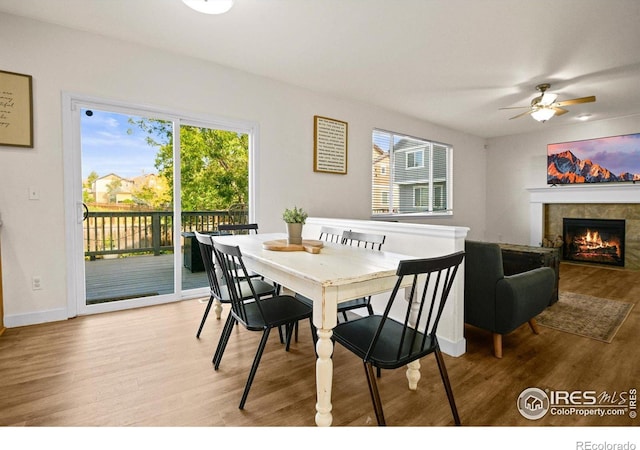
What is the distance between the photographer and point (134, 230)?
130 inches

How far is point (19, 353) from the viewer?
2197 millimetres

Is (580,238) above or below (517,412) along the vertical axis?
above

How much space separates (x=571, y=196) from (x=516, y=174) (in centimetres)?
108

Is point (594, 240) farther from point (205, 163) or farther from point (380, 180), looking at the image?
point (205, 163)

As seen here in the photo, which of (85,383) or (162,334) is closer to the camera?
(85,383)

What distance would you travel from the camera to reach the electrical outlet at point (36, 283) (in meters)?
2.71

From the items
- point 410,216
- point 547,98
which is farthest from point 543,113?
point 410,216

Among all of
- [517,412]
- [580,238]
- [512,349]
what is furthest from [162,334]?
[580,238]

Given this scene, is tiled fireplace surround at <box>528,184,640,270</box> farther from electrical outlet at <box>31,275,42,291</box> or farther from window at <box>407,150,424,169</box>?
electrical outlet at <box>31,275,42,291</box>

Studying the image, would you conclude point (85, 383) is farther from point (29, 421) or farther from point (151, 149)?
point (151, 149)

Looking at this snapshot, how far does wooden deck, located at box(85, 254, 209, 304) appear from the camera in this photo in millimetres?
3180

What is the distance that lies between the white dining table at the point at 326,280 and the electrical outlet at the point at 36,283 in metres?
2.02

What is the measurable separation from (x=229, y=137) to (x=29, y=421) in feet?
9.58

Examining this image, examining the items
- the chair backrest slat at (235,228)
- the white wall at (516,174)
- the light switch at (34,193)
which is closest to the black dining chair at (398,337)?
the chair backrest slat at (235,228)
